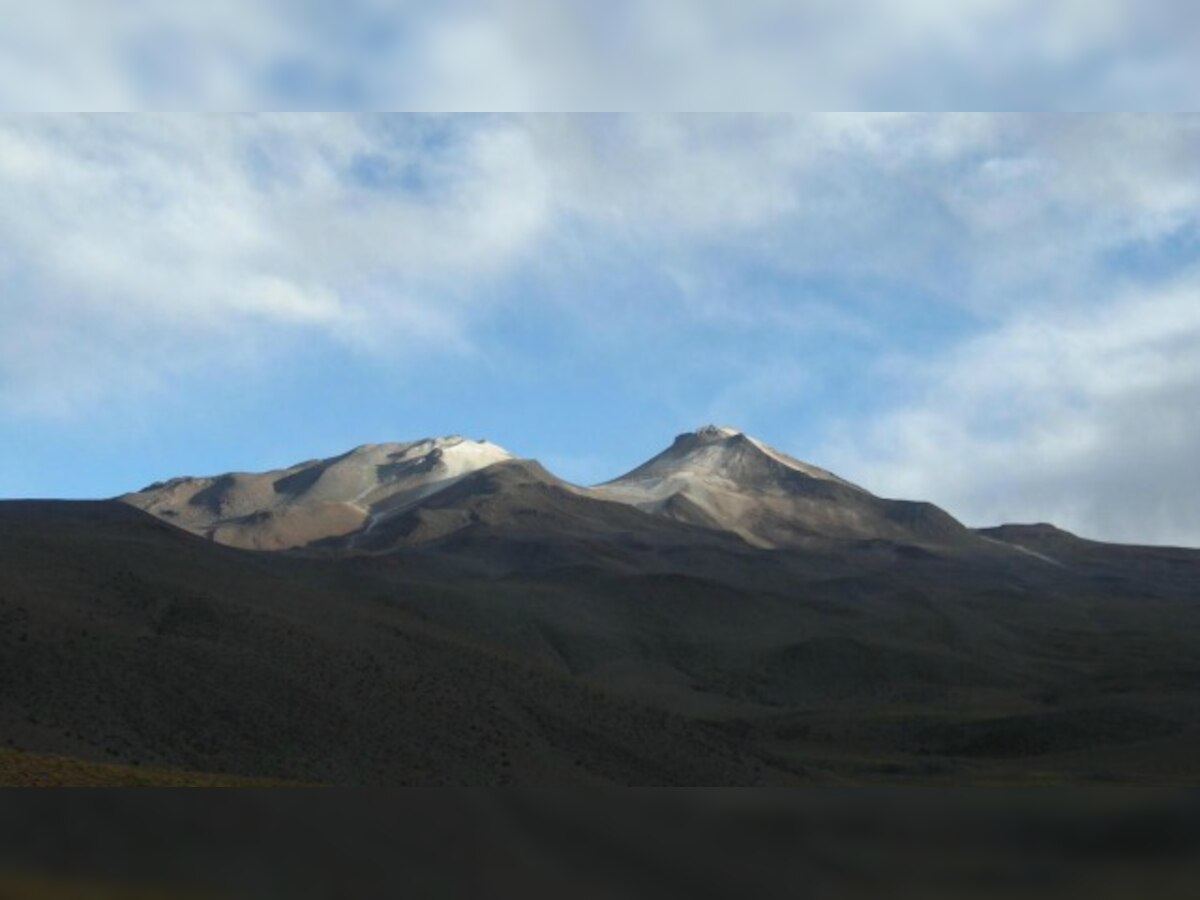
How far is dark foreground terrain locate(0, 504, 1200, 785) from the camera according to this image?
140ft

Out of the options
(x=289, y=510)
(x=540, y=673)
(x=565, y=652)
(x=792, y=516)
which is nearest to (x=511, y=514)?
(x=289, y=510)

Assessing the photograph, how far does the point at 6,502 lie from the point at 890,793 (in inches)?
3046

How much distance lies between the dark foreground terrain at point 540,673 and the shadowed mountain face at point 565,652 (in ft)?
0.57

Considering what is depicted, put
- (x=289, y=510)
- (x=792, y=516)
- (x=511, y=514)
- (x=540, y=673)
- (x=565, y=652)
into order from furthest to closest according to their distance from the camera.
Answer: (x=792, y=516) < (x=289, y=510) < (x=511, y=514) < (x=565, y=652) < (x=540, y=673)

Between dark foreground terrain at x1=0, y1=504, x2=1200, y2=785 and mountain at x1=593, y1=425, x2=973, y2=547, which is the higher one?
mountain at x1=593, y1=425, x2=973, y2=547

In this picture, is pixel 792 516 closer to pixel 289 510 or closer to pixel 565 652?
pixel 289 510

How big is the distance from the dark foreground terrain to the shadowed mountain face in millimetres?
172

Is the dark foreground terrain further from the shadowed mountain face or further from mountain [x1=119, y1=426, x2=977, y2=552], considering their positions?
mountain [x1=119, y1=426, x2=977, y2=552]

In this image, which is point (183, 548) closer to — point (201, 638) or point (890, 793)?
point (201, 638)

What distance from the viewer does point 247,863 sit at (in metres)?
15.9

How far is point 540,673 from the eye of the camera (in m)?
56.3

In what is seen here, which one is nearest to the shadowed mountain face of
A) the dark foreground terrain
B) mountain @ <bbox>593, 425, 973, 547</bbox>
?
the dark foreground terrain

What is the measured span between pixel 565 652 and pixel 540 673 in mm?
34671

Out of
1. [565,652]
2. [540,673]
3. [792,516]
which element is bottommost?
[540,673]
